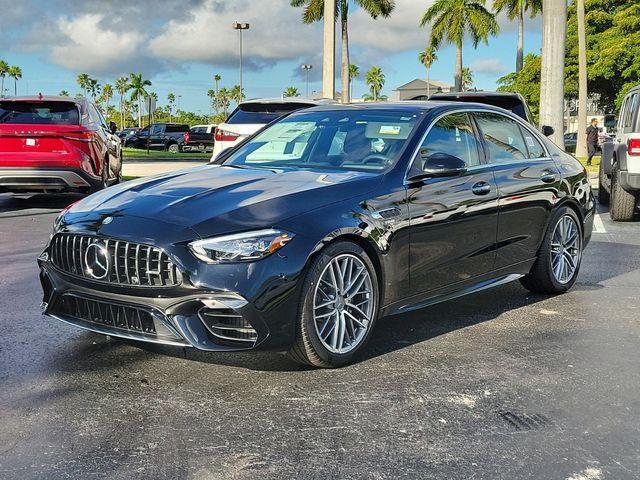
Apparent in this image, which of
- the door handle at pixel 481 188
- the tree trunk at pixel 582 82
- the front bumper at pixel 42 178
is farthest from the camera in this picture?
the tree trunk at pixel 582 82

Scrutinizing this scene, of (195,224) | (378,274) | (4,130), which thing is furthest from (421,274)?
(4,130)

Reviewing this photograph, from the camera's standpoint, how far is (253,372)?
4.39 metres

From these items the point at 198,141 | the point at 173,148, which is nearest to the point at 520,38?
the point at 198,141

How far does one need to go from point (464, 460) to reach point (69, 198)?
12.3 m

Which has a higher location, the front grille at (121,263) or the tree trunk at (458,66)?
the tree trunk at (458,66)

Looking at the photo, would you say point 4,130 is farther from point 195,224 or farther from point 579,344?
point 579,344

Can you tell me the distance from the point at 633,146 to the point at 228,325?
834 cm

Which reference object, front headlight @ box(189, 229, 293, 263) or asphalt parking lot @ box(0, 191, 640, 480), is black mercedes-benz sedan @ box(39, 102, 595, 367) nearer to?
front headlight @ box(189, 229, 293, 263)

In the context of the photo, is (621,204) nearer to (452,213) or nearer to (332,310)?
(452,213)

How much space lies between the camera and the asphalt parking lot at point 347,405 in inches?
127

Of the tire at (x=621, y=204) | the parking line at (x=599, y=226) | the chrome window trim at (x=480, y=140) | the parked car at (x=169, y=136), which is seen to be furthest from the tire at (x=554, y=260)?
the parked car at (x=169, y=136)

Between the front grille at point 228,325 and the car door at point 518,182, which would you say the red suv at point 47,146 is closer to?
the car door at point 518,182

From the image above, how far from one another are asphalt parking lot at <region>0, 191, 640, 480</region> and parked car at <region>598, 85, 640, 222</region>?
568 centimetres

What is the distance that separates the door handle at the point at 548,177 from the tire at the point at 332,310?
2.29 metres
